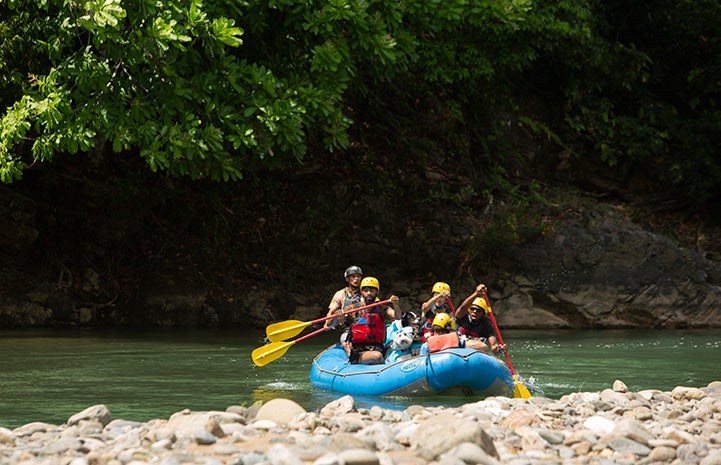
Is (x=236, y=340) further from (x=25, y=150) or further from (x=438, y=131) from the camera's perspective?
(x=438, y=131)

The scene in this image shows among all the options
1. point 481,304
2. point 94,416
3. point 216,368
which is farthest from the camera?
point 216,368

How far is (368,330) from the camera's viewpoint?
1002 centimetres

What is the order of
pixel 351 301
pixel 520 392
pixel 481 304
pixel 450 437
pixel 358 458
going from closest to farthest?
pixel 358 458 → pixel 450 437 → pixel 520 392 → pixel 481 304 → pixel 351 301

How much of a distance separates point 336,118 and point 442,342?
4.31 m

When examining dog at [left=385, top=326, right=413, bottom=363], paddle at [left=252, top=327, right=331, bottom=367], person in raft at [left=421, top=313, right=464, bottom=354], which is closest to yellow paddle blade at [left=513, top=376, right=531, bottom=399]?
person in raft at [left=421, top=313, right=464, bottom=354]

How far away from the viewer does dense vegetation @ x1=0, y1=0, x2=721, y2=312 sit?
36.6ft

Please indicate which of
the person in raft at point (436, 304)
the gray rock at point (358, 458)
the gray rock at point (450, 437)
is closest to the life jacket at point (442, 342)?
the person in raft at point (436, 304)

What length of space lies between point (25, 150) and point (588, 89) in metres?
11.3

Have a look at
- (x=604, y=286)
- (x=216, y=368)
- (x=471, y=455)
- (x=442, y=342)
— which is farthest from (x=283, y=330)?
(x=604, y=286)

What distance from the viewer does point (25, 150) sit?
14.2 m

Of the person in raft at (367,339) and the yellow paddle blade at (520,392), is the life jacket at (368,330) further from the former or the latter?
the yellow paddle blade at (520,392)

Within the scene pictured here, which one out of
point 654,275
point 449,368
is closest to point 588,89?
point 654,275

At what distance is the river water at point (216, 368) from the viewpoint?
8.80m

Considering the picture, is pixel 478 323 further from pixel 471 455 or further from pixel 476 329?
pixel 471 455
